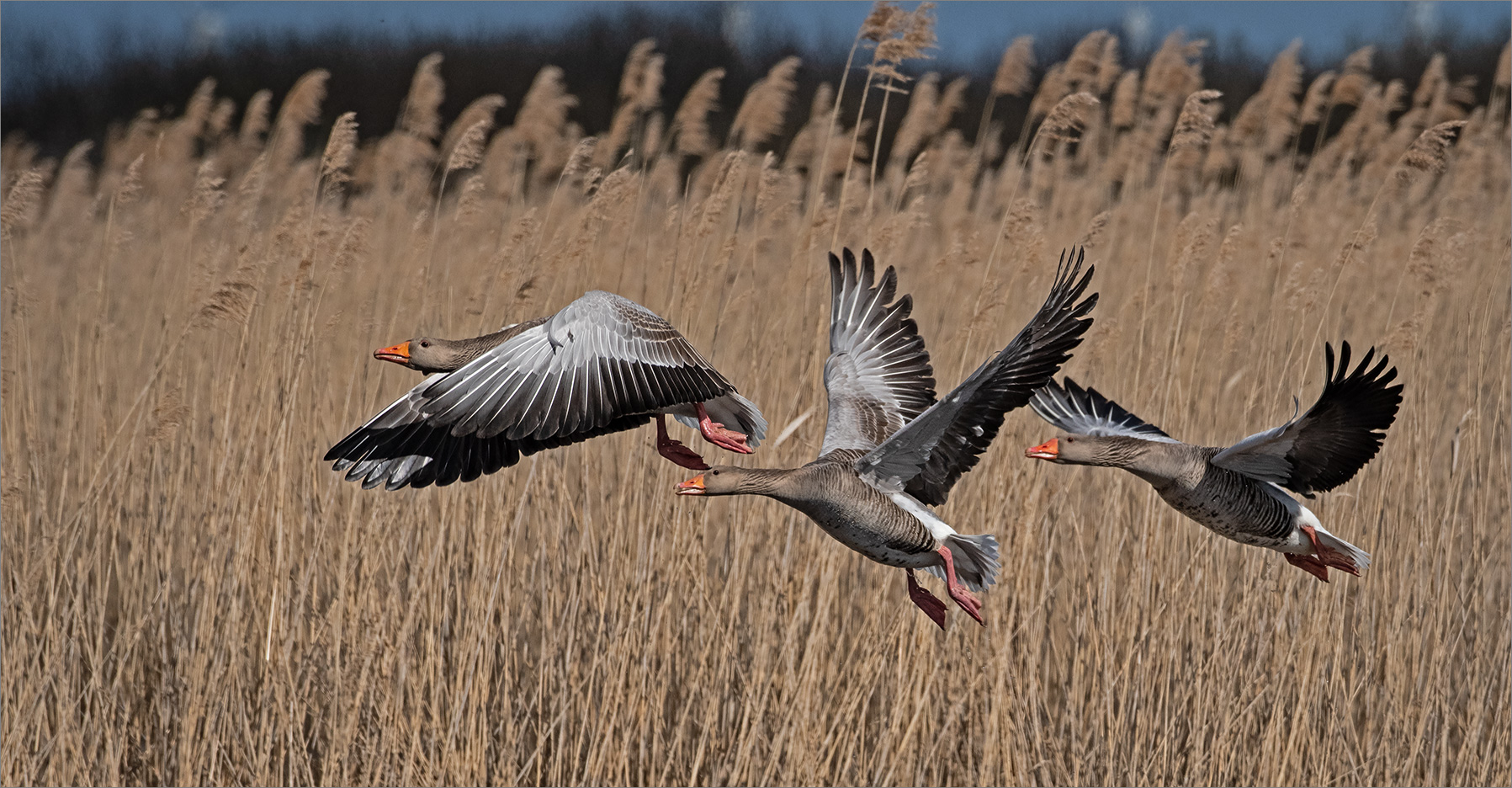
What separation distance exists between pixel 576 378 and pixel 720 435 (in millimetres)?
510

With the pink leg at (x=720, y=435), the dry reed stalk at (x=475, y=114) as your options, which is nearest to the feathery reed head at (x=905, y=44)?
the pink leg at (x=720, y=435)

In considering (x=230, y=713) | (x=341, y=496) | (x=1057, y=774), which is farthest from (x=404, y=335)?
(x=1057, y=774)

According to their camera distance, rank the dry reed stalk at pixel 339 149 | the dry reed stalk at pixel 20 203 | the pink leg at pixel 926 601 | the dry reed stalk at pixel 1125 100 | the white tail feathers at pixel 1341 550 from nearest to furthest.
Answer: the pink leg at pixel 926 601, the white tail feathers at pixel 1341 550, the dry reed stalk at pixel 339 149, the dry reed stalk at pixel 20 203, the dry reed stalk at pixel 1125 100

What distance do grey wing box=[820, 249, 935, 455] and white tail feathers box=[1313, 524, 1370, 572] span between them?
1183 millimetres

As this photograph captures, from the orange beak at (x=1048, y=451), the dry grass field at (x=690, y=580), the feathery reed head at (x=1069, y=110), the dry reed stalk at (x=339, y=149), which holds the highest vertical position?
the feathery reed head at (x=1069, y=110)

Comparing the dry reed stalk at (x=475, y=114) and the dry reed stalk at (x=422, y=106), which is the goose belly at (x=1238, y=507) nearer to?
the dry reed stalk at (x=475, y=114)

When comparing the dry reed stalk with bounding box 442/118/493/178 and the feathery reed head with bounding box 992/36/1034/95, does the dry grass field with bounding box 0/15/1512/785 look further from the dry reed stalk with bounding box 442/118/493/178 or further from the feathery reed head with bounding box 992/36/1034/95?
the feathery reed head with bounding box 992/36/1034/95

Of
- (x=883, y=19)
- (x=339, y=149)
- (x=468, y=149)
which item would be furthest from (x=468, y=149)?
(x=883, y=19)

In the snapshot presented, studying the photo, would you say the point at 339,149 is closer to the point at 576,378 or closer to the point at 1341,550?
the point at 576,378

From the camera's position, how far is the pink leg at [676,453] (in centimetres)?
303

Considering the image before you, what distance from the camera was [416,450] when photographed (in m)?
2.96

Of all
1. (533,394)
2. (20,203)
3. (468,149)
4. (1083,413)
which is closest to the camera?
(533,394)

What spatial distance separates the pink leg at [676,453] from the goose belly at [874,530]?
0.95ft

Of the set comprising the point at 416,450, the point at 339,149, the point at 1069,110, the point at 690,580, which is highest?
the point at 1069,110
